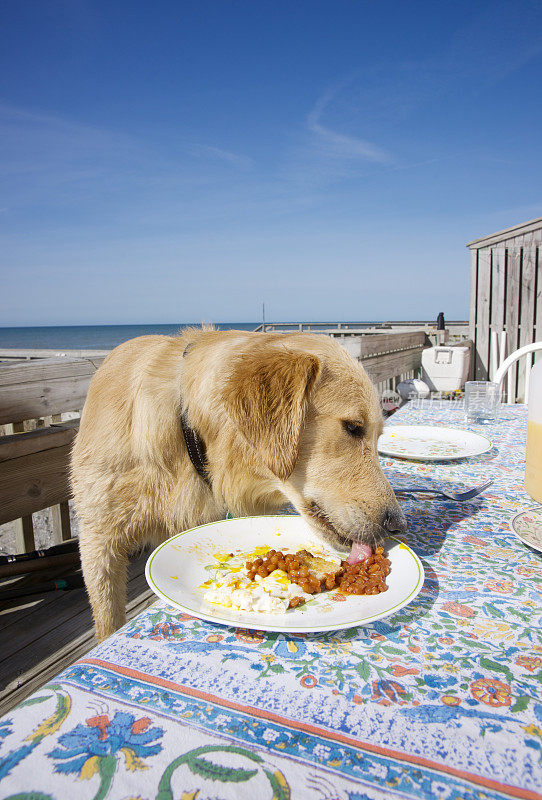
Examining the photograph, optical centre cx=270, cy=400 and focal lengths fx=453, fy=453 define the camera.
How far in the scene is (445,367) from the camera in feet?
19.4

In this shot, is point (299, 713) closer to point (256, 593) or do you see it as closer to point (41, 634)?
point (256, 593)

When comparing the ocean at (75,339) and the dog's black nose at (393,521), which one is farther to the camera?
the ocean at (75,339)

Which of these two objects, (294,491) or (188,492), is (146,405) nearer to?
(188,492)

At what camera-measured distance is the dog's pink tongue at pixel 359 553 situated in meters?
0.99

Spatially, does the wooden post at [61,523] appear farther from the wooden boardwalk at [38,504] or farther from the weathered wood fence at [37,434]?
the weathered wood fence at [37,434]

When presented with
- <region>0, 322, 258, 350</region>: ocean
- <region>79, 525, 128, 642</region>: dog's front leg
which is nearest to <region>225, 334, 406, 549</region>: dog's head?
<region>79, 525, 128, 642</region>: dog's front leg

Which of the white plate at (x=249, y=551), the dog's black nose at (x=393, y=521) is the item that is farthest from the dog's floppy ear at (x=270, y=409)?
the dog's black nose at (x=393, y=521)

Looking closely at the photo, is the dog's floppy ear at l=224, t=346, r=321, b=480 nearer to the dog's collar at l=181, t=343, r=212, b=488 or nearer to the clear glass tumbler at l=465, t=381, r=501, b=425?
the dog's collar at l=181, t=343, r=212, b=488

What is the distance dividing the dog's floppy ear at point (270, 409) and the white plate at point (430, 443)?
2.42 ft

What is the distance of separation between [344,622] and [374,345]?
427cm

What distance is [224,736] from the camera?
532 millimetres

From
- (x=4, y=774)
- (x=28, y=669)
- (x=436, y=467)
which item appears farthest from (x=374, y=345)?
(x=4, y=774)

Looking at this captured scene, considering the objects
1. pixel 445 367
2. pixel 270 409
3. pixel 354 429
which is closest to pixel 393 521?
pixel 354 429

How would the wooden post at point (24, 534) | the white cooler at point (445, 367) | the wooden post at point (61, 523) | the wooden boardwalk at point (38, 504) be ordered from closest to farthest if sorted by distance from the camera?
the wooden boardwalk at point (38, 504)
the wooden post at point (24, 534)
the wooden post at point (61, 523)
the white cooler at point (445, 367)
